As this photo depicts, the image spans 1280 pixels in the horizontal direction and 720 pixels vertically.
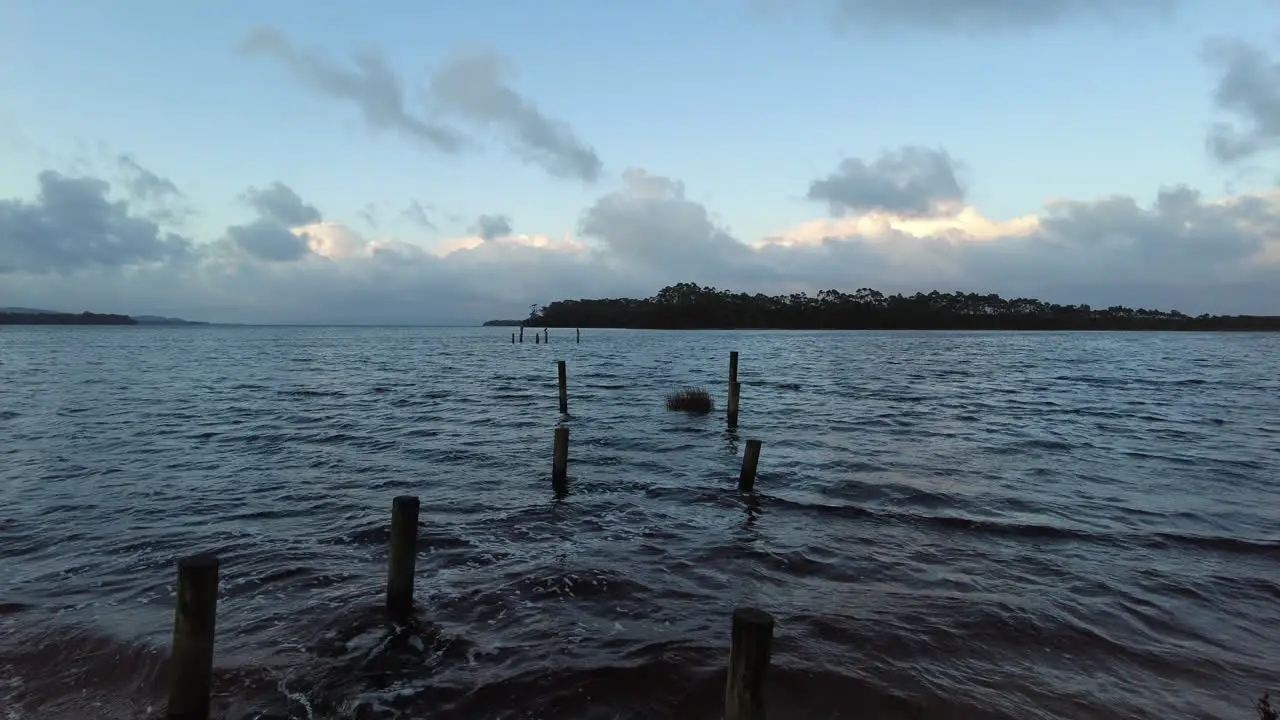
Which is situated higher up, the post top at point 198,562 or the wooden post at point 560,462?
the post top at point 198,562

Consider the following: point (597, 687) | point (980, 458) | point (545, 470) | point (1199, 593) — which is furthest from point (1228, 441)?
point (597, 687)

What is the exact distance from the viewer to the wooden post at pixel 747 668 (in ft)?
14.5

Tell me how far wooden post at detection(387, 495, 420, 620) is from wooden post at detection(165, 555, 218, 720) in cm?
220

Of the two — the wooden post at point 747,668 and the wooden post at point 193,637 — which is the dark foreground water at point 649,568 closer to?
the wooden post at point 193,637

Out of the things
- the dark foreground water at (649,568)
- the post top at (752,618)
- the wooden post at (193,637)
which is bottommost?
the dark foreground water at (649,568)

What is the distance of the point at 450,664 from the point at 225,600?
3.62 metres

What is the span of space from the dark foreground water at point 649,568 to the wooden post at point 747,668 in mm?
2107

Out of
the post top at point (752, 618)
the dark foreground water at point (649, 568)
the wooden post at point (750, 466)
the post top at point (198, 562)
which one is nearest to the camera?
the post top at point (752, 618)

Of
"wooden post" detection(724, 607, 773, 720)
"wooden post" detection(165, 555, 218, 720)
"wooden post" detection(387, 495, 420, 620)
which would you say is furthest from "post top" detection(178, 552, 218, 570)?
"wooden post" detection(724, 607, 773, 720)

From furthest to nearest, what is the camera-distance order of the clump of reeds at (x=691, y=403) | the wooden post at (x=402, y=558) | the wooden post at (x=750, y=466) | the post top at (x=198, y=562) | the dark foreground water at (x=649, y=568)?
the clump of reeds at (x=691, y=403)
the wooden post at (x=750, y=466)
the wooden post at (x=402, y=558)
the dark foreground water at (x=649, y=568)
the post top at (x=198, y=562)

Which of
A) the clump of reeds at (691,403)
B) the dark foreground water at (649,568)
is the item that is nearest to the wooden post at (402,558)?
the dark foreground water at (649,568)

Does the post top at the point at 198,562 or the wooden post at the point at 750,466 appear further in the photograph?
the wooden post at the point at 750,466

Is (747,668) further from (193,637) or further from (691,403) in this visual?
(691,403)

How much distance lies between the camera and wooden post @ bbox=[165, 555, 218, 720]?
541 centimetres
